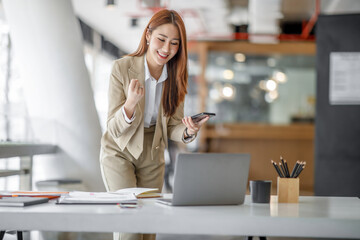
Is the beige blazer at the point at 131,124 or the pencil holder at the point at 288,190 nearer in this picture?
the pencil holder at the point at 288,190

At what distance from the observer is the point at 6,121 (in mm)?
5309

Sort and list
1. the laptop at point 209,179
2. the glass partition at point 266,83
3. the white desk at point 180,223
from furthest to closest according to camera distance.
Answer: the glass partition at point 266,83 < the laptop at point 209,179 < the white desk at point 180,223

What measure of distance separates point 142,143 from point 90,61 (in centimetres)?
1071

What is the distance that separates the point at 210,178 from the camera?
180 centimetres

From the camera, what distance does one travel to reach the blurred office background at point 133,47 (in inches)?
213

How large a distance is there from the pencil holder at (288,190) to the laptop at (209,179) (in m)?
0.25

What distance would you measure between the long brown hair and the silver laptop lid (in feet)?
2.61

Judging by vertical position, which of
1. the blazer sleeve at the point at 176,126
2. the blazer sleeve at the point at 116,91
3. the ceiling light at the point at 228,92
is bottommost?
the blazer sleeve at the point at 176,126

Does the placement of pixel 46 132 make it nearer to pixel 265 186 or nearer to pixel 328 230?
pixel 265 186

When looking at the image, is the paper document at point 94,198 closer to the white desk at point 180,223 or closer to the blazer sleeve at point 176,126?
the white desk at point 180,223

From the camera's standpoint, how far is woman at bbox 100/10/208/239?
2.45 m

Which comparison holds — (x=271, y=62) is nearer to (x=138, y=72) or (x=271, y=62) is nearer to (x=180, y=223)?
(x=138, y=72)

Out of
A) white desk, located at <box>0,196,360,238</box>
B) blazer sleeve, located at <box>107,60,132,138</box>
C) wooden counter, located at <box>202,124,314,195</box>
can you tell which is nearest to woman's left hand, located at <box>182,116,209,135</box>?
blazer sleeve, located at <box>107,60,132,138</box>

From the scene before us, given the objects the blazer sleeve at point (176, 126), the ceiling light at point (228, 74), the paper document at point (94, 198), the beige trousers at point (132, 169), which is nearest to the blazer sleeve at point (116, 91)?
the beige trousers at point (132, 169)
